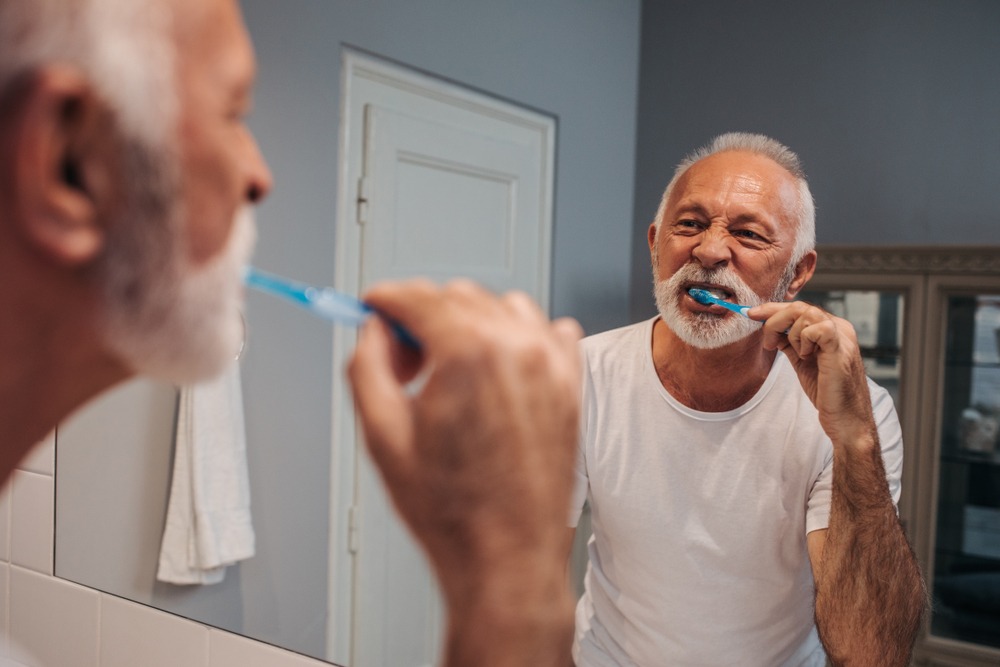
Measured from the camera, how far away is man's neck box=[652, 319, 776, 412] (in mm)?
1046

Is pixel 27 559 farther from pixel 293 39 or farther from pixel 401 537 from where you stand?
pixel 293 39

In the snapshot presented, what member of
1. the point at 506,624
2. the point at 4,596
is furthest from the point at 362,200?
the point at 4,596

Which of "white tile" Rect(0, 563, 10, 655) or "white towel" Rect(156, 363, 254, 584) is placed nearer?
"white towel" Rect(156, 363, 254, 584)

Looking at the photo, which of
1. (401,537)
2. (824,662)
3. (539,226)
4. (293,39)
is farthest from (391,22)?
(824,662)

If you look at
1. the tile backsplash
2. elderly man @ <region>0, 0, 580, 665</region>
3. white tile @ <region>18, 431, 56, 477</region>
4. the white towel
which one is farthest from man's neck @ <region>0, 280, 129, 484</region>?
white tile @ <region>18, 431, 56, 477</region>

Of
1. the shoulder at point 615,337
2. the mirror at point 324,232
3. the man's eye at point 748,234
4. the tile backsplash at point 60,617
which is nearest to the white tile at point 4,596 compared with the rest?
the tile backsplash at point 60,617

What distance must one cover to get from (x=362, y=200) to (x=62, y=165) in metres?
0.76

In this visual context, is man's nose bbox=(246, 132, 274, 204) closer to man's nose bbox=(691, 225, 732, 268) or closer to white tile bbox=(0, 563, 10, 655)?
man's nose bbox=(691, 225, 732, 268)

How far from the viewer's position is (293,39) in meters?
1.18

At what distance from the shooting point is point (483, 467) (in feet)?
1.32

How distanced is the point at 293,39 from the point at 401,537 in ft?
2.23

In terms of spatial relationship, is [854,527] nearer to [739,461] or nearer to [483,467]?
[739,461]

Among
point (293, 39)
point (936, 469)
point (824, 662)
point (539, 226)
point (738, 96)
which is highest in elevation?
point (293, 39)

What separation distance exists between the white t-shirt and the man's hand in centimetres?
3
